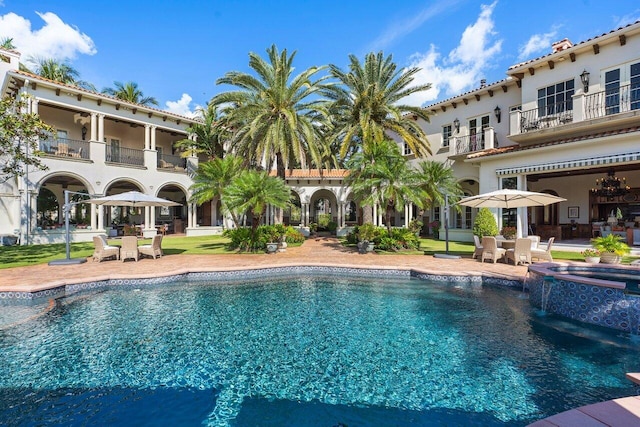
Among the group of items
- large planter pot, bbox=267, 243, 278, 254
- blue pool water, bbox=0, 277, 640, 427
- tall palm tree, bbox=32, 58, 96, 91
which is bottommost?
blue pool water, bbox=0, 277, 640, 427

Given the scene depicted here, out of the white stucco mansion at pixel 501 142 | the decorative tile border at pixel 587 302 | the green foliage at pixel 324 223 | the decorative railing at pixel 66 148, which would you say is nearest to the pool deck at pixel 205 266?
the decorative tile border at pixel 587 302

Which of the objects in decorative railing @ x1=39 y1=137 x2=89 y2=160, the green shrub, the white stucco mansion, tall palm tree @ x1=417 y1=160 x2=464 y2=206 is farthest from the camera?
the green shrub

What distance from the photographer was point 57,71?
30562 mm

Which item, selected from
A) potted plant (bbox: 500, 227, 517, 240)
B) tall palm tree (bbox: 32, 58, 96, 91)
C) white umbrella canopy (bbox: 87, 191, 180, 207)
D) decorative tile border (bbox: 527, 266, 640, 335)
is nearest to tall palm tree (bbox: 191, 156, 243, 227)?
white umbrella canopy (bbox: 87, 191, 180, 207)

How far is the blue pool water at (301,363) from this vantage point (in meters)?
4.02

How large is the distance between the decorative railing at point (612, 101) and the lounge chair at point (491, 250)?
9.96 meters

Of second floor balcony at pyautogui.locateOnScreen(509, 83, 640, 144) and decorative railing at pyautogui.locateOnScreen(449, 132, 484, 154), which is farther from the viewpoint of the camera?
decorative railing at pyautogui.locateOnScreen(449, 132, 484, 154)

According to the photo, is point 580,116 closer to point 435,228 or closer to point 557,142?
point 557,142

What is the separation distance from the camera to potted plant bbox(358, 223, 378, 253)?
53.4 feet

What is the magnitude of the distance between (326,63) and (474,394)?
19.3 metres

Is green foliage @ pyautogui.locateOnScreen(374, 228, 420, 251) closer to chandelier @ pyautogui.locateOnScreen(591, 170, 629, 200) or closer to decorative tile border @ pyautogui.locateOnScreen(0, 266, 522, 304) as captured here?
decorative tile border @ pyautogui.locateOnScreen(0, 266, 522, 304)

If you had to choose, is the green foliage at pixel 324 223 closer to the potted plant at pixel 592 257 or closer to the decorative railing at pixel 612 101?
the decorative railing at pixel 612 101

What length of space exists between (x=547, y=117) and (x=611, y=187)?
17.2 ft

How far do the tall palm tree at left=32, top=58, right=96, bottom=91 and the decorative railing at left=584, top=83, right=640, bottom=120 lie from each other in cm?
4319
